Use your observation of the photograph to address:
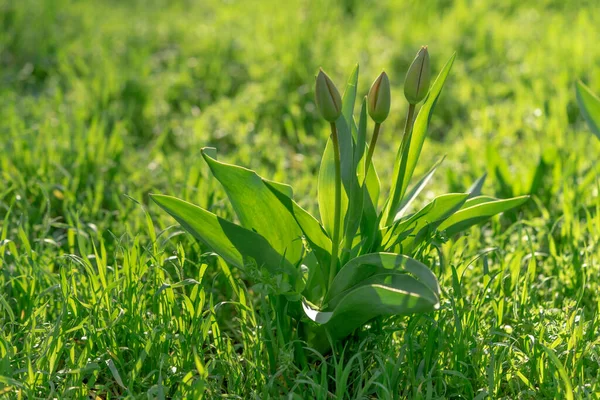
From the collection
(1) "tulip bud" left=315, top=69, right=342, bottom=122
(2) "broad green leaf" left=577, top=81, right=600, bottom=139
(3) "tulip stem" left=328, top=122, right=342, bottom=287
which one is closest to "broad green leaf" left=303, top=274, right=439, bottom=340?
(3) "tulip stem" left=328, top=122, right=342, bottom=287

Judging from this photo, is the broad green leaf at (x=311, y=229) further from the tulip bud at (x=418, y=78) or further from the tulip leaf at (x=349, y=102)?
the tulip bud at (x=418, y=78)

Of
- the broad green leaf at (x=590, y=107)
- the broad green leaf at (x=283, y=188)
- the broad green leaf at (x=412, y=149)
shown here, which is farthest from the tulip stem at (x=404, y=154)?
the broad green leaf at (x=590, y=107)

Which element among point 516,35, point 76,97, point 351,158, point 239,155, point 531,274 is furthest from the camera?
point 516,35

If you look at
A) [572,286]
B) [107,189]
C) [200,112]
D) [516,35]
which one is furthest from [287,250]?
[516,35]

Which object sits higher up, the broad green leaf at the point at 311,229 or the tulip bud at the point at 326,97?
the tulip bud at the point at 326,97

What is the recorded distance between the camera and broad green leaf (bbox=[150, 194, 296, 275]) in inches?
63.1

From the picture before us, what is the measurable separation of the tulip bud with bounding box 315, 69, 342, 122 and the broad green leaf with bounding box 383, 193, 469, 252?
34 centimetres

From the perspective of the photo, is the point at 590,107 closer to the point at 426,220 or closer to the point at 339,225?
the point at 426,220

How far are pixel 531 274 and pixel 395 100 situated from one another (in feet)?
6.39

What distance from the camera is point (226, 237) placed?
1.67 m

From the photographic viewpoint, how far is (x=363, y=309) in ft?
4.98

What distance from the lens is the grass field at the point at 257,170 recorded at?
1.65m

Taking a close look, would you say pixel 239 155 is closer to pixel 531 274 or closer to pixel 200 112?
pixel 200 112

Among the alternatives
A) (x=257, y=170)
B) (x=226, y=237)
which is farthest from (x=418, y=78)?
(x=257, y=170)
